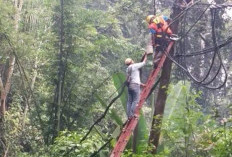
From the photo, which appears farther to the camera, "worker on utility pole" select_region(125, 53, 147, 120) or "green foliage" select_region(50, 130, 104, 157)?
"worker on utility pole" select_region(125, 53, 147, 120)

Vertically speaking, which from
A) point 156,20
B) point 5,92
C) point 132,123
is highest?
point 156,20

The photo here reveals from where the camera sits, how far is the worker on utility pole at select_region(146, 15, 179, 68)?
614 cm

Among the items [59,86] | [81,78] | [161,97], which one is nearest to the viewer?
[161,97]

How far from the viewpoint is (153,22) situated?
622 cm

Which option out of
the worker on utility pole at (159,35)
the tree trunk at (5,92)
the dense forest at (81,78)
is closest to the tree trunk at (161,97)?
the dense forest at (81,78)

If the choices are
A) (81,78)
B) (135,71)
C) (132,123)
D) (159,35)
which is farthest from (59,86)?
(132,123)

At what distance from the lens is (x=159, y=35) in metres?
6.21

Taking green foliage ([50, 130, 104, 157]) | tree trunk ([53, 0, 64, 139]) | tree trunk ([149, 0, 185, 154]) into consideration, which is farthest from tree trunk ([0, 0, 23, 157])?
tree trunk ([149, 0, 185, 154])

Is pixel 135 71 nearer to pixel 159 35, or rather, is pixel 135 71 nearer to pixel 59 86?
pixel 159 35

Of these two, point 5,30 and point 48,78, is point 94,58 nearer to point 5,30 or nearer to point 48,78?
point 48,78

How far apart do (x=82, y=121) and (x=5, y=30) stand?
307cm

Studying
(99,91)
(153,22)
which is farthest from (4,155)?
(153,22)

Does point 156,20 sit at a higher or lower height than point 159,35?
higher

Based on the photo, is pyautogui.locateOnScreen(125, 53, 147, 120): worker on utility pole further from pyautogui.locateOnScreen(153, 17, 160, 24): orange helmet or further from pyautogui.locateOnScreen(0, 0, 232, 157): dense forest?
pyautogui.locateOnScreen(153, 17, 160, 24): orange helmet
